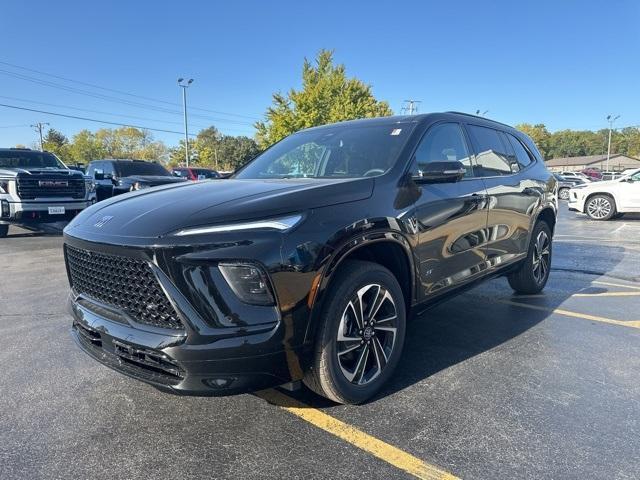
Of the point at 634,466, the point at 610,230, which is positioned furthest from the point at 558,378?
the point at 610,230

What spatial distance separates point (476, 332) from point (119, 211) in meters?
3.10

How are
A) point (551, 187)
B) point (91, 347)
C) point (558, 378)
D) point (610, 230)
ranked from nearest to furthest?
point (91, 347)
point (558, 378)
point (551, 187)
point (610, 230)

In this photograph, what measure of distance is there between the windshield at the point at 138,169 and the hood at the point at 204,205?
10621 millimetres

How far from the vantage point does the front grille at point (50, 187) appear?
30.6 feet

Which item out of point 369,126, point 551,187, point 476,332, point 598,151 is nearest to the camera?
point 369,126

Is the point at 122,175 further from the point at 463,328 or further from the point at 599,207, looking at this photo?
the point at 599,207

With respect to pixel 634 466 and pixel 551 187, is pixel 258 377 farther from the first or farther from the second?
pixel 551 187

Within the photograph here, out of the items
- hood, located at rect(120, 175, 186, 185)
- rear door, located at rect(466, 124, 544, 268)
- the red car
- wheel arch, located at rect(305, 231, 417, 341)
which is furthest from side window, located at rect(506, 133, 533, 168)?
the red car

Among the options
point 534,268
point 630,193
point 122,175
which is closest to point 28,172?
point 122,175

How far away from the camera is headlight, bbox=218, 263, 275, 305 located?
2.21 metres

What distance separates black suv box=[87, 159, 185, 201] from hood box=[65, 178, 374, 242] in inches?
368

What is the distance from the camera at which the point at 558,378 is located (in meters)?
3.21

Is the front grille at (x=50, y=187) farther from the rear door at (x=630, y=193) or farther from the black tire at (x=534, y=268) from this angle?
the rear door at (x=630, y=193)

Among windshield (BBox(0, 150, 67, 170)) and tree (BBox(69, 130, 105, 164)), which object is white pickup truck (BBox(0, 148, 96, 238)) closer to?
windshield (BBox(0, 150, 67, 170))
